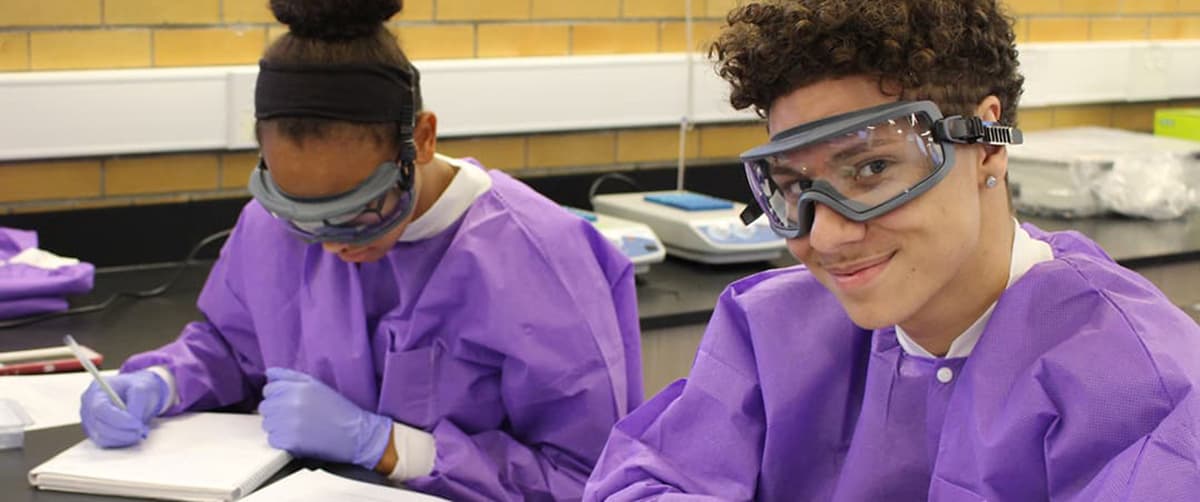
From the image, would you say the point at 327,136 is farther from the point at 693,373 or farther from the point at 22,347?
the point at 22,347

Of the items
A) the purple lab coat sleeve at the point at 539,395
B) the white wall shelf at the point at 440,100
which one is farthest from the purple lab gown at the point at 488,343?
the white wall shelf at the point at 440,100

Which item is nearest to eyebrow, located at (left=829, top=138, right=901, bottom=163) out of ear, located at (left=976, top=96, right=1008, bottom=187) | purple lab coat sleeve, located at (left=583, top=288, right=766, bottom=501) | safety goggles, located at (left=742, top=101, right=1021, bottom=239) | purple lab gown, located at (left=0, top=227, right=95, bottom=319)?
safety goggles, located at (left=742, top=101, right=1021, bottom=239)

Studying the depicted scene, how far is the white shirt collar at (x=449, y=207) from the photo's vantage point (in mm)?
2049

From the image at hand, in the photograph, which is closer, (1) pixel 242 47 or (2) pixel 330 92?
(2) pixel 330 92

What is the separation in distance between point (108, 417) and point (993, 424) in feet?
3.90

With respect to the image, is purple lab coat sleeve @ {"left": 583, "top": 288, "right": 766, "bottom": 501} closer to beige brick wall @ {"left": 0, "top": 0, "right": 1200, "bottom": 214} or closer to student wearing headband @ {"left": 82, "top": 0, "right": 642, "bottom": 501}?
student wearing headband @ {"left": 82, "top": 0, "right": 642, "bottom": 501}

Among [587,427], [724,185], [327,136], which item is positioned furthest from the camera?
[724,185]

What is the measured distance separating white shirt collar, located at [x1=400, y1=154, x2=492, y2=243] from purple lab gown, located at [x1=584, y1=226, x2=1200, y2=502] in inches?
19.0

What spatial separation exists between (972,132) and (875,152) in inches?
3.9

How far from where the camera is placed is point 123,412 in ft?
6.42

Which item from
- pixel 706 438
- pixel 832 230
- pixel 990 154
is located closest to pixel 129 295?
pixel 706 438

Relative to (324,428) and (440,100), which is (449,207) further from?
(440,100)

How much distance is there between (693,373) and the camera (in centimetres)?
172

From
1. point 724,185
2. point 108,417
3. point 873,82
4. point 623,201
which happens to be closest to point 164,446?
point 108,417
